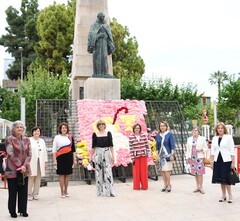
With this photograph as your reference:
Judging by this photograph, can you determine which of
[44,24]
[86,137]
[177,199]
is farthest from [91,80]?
[44,24]

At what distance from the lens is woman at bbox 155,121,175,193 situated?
794 cm

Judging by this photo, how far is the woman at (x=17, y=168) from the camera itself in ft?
18.6

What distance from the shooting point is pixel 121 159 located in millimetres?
9844

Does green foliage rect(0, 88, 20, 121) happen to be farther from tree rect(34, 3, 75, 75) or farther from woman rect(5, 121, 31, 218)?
woman rect(5, 121, 31, 218)

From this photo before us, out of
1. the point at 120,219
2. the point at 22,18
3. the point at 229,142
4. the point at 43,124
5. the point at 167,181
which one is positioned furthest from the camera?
the point at 22,18

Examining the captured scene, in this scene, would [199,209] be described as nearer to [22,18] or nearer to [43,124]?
[43,124]

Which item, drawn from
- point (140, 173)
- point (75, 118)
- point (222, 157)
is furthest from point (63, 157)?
point (75, 118)

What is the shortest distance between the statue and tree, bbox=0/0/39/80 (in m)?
25.2

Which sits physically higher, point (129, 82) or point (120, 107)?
point (129, 82)

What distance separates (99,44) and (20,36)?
2774cm

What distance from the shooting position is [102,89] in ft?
39.7

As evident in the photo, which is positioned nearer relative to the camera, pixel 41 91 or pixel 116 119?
pixel 116 119

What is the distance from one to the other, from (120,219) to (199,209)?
1.50 m

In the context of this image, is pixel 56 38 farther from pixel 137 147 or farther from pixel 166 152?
pixel 166 152
